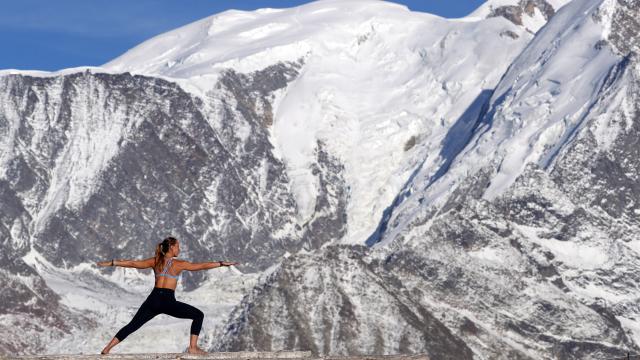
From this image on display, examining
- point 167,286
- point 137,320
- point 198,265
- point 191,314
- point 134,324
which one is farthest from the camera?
point 198,265

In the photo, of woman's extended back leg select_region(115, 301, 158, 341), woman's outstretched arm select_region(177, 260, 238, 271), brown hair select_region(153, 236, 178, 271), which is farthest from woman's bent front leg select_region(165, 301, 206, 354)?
brown hair select_region(153, 236, 178, 271)

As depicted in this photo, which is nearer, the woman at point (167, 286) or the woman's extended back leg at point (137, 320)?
the woman's extended back leg at point (137, 320)

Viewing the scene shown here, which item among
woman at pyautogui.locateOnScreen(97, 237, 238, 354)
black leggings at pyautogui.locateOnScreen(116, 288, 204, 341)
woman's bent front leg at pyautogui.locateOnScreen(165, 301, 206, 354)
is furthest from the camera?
woman at pyautogui.locateOnScreen(97, 237, 238, 354)

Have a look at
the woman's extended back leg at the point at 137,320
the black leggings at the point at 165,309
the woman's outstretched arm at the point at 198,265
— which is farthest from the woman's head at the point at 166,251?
the woman's extended back leg at the point at 137,320

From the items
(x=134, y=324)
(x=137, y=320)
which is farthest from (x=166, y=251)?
(x=134, y=324)

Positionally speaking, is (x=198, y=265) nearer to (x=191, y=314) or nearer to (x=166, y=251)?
(x=166, y=251)

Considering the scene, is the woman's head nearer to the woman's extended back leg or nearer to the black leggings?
the black leggings

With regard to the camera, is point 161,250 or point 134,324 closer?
point 134,324

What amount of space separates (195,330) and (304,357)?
3275mm

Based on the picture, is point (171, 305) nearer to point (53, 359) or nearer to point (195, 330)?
point (195, 330)

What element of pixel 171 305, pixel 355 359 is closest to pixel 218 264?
pixel 171 305

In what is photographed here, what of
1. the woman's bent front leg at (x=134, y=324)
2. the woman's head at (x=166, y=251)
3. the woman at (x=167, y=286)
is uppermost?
the woman's head at (x=166, y=251)

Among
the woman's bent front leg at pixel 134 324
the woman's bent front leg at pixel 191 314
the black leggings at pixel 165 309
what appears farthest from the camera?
the black leggings at pixel 165 309

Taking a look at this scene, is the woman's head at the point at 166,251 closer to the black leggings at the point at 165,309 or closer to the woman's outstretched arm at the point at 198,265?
the woman's outstretched arm at the point at 198,265
